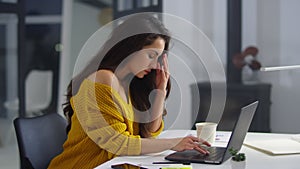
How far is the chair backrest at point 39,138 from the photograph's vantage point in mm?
1941

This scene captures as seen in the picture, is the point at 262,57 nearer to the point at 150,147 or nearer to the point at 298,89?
the point at 298,89

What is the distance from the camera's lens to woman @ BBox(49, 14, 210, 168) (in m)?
1.65

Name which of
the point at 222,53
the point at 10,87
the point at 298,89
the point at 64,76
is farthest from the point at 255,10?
the point at 10,87

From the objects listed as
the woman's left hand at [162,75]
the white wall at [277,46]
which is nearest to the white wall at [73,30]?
the white wall at [277,46]

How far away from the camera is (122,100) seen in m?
1.77

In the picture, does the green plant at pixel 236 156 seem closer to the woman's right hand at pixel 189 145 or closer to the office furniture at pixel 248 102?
the woman's right hand at pixel 189 145

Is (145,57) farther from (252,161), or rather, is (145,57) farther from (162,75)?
(252,161)

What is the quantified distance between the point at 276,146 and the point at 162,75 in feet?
1.80

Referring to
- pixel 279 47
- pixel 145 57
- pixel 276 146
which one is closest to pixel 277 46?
pixel 279 47

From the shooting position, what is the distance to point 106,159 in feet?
5.52

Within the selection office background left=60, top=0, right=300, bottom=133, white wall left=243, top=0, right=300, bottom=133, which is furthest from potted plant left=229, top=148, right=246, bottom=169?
white wall left=243, top=0, right=300, bottom=133

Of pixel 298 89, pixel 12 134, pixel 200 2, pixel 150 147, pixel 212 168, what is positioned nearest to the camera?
pixel 212 168

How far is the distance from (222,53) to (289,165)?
2.72 meters

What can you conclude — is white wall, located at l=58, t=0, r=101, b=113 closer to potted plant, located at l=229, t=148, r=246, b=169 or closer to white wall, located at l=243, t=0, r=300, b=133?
white wall, located at l=243, t=0, r=300, b=133
